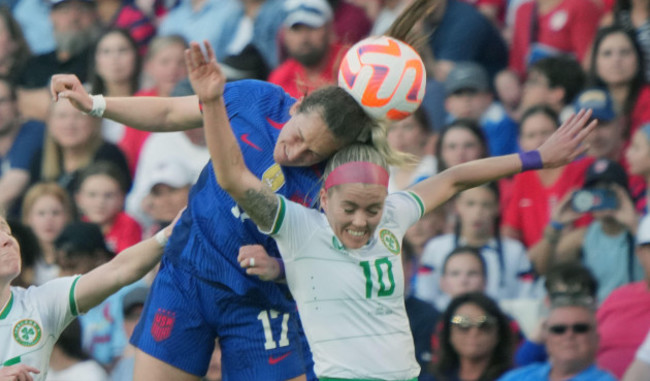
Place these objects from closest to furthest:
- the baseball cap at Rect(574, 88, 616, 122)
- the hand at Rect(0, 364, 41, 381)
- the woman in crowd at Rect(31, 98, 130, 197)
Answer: the hand at Rect(0, 364, 41, 381) < the baseball cap at Rect(574, 88, 616, 122) < the woman in crowd at Rect(31, 98, 130, 197)

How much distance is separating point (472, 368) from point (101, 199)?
2929mm

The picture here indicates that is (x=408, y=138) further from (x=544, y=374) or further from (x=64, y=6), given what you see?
(x=64, y=6)

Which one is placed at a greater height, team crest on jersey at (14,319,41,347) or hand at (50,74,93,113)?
hand at (50,74,93,113)

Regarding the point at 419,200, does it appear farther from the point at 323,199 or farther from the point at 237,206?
the point at 237,206

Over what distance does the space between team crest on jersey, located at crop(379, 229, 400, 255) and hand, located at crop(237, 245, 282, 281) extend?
0.40 m

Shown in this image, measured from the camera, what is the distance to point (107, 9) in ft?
35.5

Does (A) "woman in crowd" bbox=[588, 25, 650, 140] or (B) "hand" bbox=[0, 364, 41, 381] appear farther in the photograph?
(A) "woman in crowd" bbox=[588, 25, 650, 140]

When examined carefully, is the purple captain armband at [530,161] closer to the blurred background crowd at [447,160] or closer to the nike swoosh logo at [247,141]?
the blurred background crowd at [447,160]

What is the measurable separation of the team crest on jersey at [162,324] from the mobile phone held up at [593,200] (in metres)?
2.89

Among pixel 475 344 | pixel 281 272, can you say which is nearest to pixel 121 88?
pixel 475 344

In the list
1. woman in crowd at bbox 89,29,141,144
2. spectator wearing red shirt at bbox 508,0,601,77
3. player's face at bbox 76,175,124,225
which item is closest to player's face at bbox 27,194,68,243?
player's face at bbox 76,175,124,225

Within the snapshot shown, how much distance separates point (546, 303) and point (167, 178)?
8.36ft

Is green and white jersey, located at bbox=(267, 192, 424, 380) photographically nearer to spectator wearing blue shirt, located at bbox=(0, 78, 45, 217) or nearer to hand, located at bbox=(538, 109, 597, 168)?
hand, located at bbox=(538, 109, 597, 168)

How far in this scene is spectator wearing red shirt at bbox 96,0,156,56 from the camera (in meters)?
10.5
